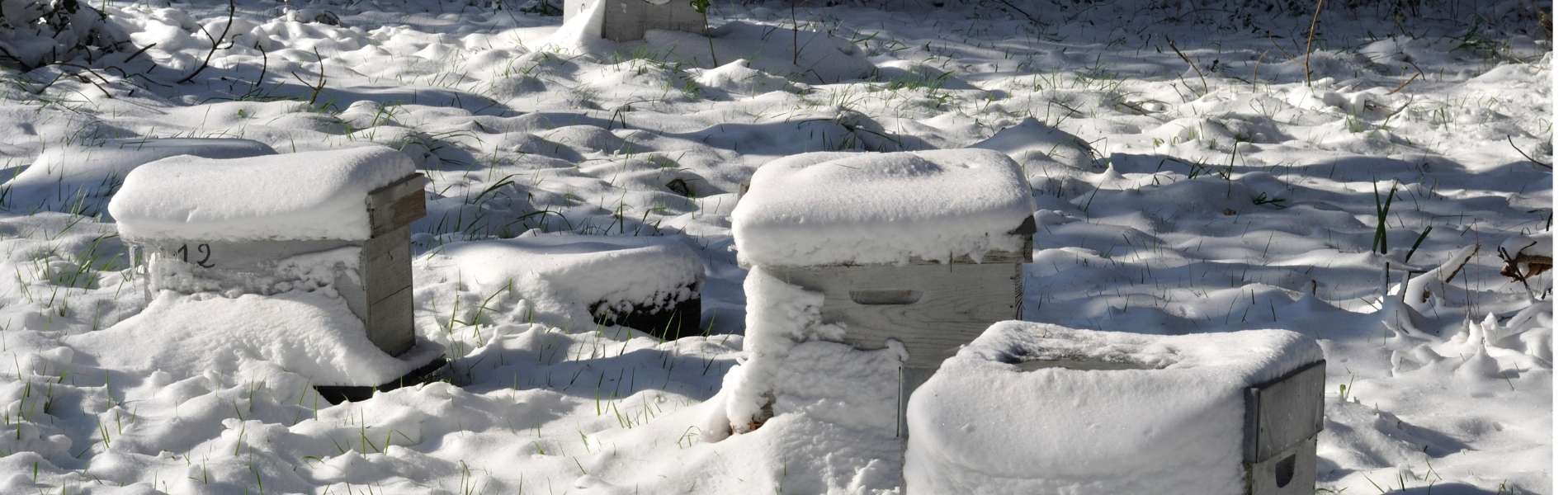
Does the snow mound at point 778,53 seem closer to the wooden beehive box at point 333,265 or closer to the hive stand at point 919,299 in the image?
the wooden beehive box at point 333,265

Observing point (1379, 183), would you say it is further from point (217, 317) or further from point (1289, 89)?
point (217, 317)

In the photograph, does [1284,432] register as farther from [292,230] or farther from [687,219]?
[687,219]

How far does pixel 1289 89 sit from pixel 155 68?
5497mm

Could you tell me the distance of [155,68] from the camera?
245 inches

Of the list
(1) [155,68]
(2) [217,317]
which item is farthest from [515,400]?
(1) [155,68]

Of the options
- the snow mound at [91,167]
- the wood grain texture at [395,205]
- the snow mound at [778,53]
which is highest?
the wood grain texture at [395,205]

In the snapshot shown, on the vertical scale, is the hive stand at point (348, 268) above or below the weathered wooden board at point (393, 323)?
above

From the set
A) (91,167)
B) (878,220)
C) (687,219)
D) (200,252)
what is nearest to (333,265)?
(200,252)

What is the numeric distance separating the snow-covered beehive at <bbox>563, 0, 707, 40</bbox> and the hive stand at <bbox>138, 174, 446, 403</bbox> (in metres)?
3.97

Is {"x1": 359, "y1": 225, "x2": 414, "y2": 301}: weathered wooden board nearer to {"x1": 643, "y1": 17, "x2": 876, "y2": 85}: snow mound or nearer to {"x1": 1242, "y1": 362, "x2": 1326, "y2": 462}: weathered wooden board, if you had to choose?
{"x1": 1242, "y1": 362, "x2": 1326, "y2": 462}: weathered wooden board

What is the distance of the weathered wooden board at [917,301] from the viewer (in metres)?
2.54

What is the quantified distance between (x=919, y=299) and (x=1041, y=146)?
9.68 ft

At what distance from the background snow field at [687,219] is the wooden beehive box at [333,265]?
0.04 m

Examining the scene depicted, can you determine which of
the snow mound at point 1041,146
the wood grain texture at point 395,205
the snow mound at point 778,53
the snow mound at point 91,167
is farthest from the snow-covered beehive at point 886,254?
the snow mound at point 778,53
